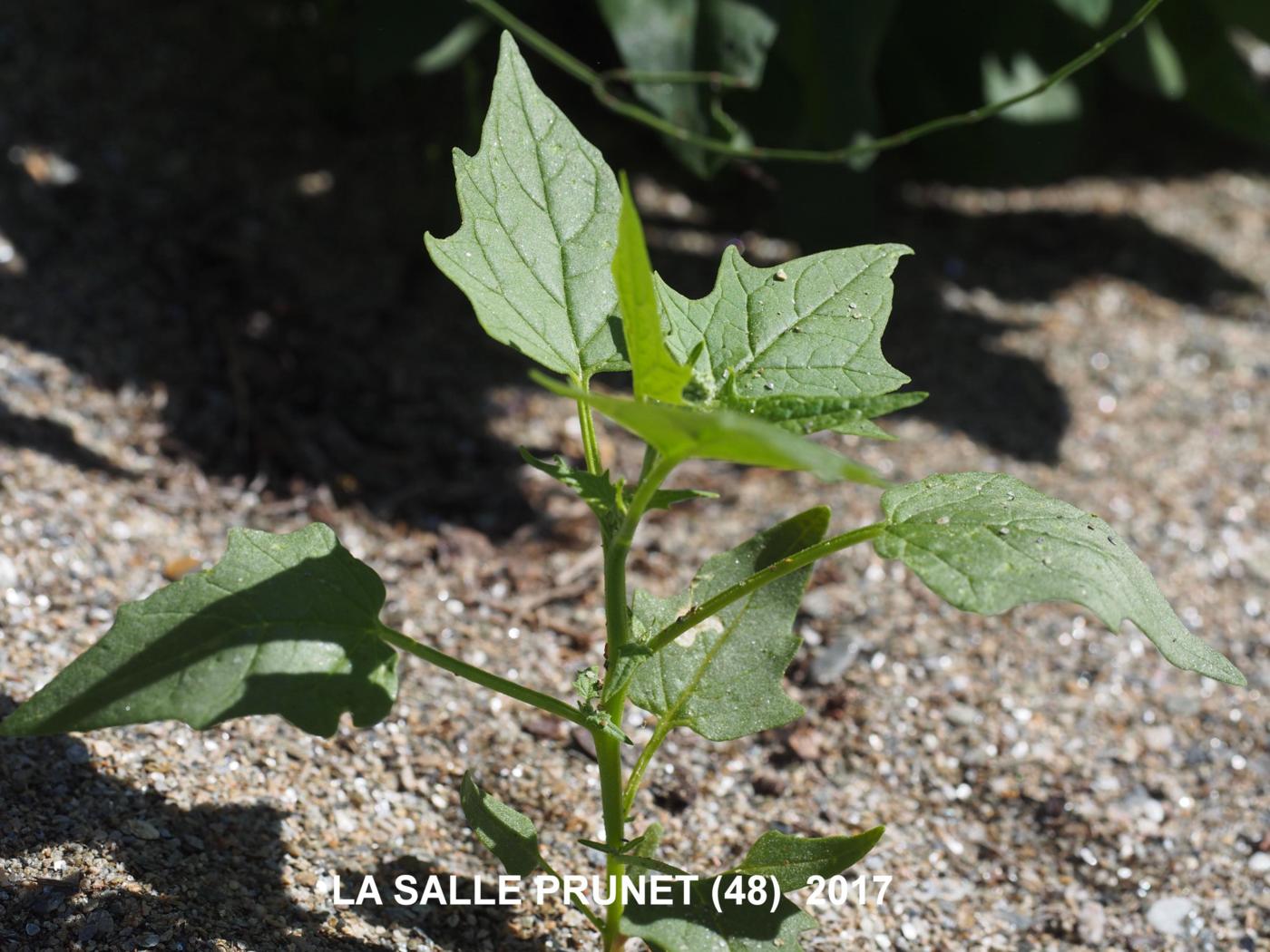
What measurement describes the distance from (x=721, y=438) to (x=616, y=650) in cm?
30

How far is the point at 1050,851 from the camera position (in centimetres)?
151

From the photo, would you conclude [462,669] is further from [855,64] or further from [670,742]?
[855,64]

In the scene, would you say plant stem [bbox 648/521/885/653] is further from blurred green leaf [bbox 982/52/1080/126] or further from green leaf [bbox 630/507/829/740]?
blurred green leaf [bbox 982/52/1080/126]

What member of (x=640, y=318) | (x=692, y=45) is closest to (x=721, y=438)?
(x=640, y=318)

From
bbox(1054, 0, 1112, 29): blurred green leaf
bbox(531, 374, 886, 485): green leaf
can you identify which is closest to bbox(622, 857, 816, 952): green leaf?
bbox(531, 374, 886, 485): green leaf

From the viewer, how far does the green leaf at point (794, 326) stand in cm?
108

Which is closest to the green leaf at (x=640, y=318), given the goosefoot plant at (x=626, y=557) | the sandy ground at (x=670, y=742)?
the goosefoot plant at (x=626, y=557)

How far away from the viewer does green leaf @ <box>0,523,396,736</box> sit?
95 cm

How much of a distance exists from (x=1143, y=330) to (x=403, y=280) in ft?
4.44

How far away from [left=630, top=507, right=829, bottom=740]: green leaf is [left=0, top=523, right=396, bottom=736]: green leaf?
253 millimetres

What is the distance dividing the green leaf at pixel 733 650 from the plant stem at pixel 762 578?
58mm

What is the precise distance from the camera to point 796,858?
1109 mm

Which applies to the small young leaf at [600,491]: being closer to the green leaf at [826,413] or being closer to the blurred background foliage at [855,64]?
the green leaf at [826,413]

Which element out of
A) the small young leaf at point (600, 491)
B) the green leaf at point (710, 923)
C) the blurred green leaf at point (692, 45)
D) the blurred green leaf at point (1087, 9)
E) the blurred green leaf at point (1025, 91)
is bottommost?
the green leaf at point (710, 923)
